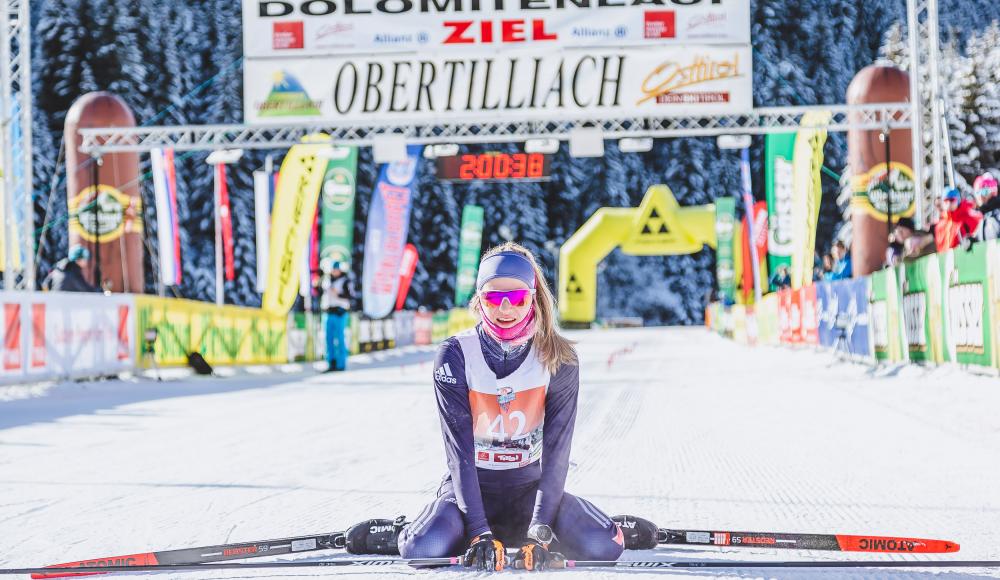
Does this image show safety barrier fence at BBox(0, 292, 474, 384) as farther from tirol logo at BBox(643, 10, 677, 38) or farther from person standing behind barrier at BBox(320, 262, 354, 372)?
tirol logo at BBox(643, 10, 677, 38)

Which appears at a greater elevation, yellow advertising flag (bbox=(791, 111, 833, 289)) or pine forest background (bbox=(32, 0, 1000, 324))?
pine forest background (bbox=(32, 0, 1000, 324))

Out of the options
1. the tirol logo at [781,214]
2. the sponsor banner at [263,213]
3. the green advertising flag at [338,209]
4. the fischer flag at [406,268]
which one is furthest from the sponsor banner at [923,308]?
the fischer flag at [406,268]

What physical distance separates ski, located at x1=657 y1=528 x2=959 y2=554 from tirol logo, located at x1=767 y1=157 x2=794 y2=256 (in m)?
20.8

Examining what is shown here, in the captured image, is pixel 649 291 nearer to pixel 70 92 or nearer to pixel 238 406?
pixel 70 92

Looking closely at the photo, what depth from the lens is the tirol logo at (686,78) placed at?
19.5m

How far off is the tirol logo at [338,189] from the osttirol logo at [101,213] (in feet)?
15.4

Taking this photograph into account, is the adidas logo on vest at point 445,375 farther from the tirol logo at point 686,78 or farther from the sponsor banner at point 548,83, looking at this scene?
the tirol logo at point 686,78

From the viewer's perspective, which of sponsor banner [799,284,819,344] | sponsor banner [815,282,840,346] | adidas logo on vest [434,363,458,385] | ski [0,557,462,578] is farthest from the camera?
sponsor banner [799,284,819,344]

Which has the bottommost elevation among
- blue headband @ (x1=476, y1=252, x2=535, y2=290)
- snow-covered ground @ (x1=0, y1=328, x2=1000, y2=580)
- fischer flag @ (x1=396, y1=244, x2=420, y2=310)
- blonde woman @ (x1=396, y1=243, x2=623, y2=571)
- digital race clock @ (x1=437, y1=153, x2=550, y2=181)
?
snow-covered ground @ (x1=0, y1=328, x2=1000, y2=580)

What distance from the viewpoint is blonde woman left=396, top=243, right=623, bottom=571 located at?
3.61 m

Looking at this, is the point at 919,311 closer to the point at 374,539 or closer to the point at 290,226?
the point at 374,539

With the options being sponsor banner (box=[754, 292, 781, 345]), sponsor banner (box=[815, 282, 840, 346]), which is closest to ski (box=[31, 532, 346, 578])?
sponsor banner (box=[815, 282, 840, 346])

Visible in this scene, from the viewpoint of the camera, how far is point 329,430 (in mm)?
8570

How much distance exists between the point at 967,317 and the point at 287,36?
13.1 m
